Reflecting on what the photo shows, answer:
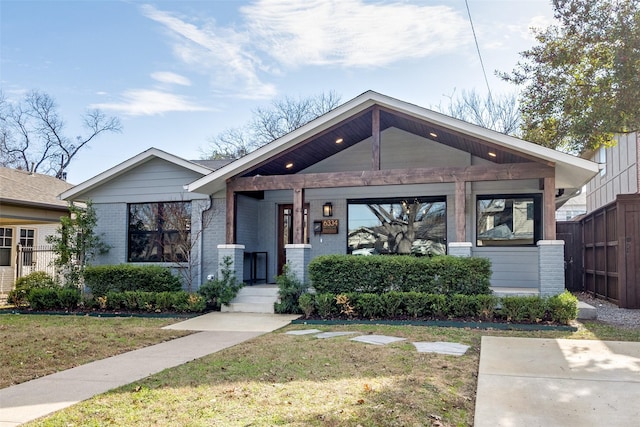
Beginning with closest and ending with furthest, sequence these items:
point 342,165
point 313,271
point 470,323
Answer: point 470,323, point 313,271, point 342,165

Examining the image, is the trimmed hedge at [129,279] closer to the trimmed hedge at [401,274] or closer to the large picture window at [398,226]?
the trimmed hedge at [401,274]

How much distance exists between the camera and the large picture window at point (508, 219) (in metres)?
11.3

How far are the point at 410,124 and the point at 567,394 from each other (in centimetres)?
780

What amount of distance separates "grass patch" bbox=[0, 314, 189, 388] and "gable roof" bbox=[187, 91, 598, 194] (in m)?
3.60

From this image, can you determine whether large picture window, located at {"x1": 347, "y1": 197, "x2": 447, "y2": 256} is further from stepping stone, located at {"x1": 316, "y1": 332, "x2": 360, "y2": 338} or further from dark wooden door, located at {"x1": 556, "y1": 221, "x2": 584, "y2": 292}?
dark wooden door, located at {"x1": 556, "y1": 221, "x2": 584, "y2": 292}

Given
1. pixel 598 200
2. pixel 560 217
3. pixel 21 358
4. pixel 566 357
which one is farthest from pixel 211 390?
pixel 560 217

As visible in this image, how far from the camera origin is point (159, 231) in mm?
12828

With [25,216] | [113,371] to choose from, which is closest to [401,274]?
[113,371]

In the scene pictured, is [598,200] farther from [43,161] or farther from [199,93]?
[43,161]

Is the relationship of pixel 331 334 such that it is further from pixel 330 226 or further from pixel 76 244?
pixel 76 244

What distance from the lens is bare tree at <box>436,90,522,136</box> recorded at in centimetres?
2683

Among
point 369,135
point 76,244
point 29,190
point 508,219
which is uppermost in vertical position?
point 369,135

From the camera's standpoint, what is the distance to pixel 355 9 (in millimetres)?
11586

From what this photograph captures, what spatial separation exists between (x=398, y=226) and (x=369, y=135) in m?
2.32
